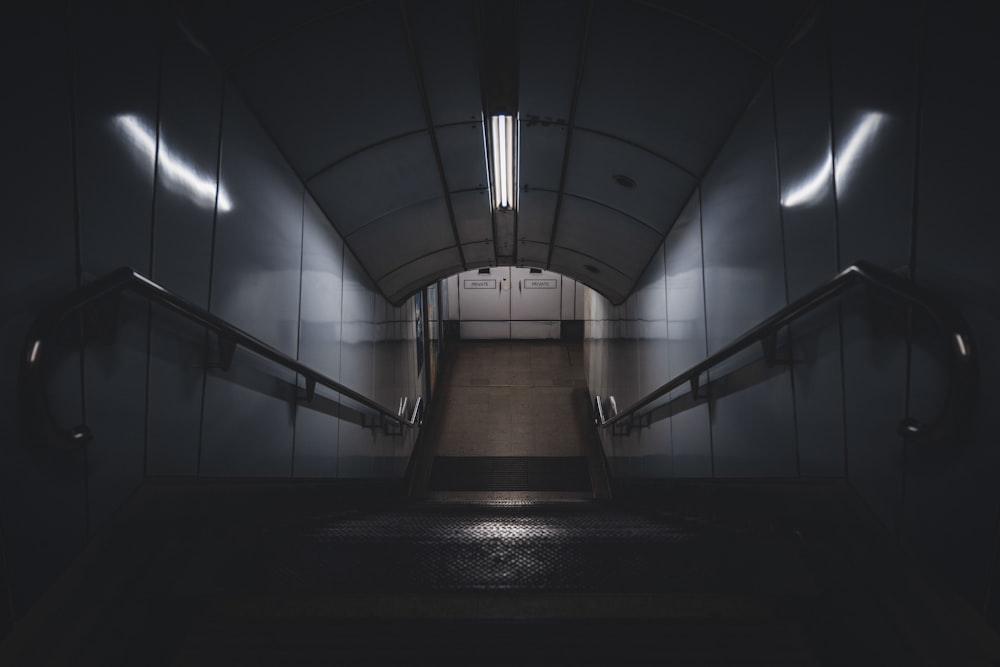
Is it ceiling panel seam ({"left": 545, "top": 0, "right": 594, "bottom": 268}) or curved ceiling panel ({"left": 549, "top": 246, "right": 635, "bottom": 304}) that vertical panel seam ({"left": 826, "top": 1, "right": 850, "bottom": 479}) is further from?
curved ceiling panel ({"left": 549, "top": 246, "right": 635, "bottom": 304})

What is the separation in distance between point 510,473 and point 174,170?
6077 millimetres

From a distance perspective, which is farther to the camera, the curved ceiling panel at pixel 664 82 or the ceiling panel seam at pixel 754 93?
the curved ceiling panel at pixel 664 82

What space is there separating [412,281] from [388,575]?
6752 millimetres

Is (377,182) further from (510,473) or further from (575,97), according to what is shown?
(510,473)

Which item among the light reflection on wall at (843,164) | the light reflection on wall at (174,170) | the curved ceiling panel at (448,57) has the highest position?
the curved ceiling panel at (448,57)

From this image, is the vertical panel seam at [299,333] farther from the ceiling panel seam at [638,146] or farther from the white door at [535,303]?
the white door at [535,303]

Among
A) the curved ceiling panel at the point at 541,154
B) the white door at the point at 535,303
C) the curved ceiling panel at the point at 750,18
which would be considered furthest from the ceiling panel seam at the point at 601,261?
the white door at the point at 535,303

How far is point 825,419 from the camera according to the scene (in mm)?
2127

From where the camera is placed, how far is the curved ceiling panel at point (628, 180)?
409cm

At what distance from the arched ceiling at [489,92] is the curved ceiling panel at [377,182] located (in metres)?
0.02

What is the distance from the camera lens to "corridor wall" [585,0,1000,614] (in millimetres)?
1381

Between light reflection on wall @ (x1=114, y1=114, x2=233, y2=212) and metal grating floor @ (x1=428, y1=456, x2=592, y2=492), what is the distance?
17.5ft

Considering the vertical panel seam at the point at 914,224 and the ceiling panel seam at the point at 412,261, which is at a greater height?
the ceiling panel seam at the point at 412,261

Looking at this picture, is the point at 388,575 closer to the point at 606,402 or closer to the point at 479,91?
the point at 479,91
